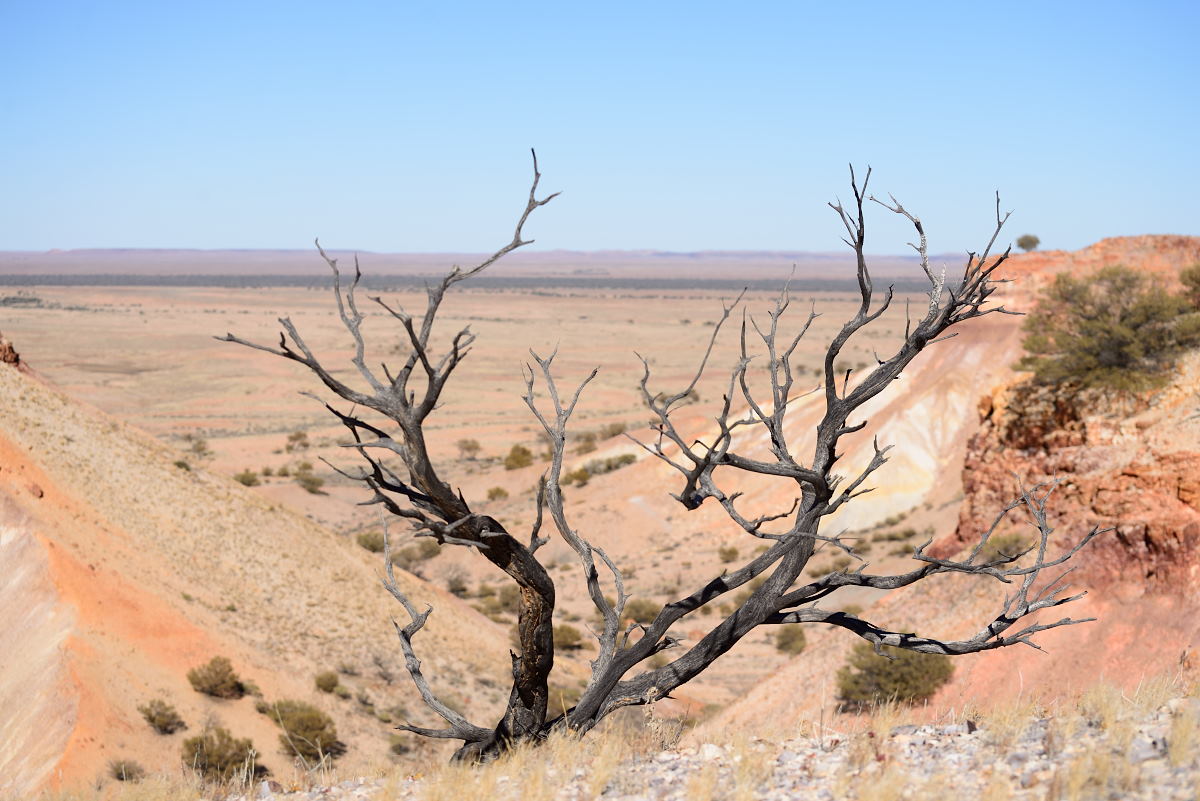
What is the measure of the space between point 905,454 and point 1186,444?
18.3m

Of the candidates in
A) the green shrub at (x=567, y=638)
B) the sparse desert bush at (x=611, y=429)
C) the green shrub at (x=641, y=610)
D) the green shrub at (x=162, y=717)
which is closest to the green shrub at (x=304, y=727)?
the green shrub at (x=162, y=717)

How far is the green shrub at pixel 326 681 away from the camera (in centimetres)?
1675

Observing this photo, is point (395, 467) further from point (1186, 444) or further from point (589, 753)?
point (589, 753)

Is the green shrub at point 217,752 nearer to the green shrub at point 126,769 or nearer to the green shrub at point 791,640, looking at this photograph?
the green shrub at point 126,769

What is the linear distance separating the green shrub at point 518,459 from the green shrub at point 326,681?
24.5m

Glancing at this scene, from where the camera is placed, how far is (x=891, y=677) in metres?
15.9

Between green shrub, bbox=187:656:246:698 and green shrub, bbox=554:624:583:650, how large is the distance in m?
9.26

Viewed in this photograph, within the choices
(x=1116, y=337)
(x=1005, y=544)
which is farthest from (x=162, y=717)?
(x=1116, y=337)

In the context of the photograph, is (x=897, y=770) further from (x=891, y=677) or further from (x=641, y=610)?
(x=641, y=610)

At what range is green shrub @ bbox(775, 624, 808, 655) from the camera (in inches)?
918

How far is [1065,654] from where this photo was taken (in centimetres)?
1478

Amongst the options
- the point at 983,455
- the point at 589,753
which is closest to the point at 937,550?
the point at 983,455

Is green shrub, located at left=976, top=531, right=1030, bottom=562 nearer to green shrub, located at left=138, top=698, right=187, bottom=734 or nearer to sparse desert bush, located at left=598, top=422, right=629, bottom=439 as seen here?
green shrub, located at left=138, top=698, right=187, bottom=734

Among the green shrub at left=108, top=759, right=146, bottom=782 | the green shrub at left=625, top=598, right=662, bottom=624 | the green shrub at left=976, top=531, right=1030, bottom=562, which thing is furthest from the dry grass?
the green shrub at left=625, top=598, right=662, bottom=624
